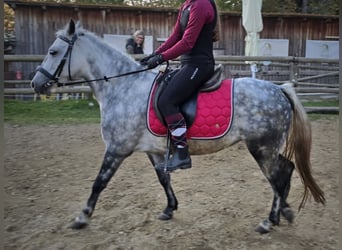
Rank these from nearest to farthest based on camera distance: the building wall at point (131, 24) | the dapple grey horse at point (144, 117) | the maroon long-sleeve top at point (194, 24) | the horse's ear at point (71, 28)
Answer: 1. the maroon long-sleeve top at point (194, 24)
2. the dapple grey horse at point (144, 117)
3. the horse's ear at point (71, 28)
4. the building wall at point (131, 24)

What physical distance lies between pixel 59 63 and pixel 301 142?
2.57 m

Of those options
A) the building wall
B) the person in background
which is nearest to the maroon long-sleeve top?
the person in background

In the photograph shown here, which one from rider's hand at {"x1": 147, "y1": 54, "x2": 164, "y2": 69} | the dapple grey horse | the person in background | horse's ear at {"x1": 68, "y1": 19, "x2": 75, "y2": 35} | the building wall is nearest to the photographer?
rider's hand at {"x1": 147, "y1": 54, "x2": 164, "y2": 69}

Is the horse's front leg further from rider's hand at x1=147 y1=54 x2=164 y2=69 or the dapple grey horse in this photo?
rider's hand at x1=147 y1=54 x2=164 y2=69

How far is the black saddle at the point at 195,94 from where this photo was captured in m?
3.48

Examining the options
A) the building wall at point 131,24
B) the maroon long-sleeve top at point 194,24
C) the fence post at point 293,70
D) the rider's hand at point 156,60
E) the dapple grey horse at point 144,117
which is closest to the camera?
the maroon long-sleeve top at point 194,24

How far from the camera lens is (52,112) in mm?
9484

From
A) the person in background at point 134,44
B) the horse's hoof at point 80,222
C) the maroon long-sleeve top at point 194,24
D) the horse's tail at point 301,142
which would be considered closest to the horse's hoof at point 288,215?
the horse's tail at point 301,142

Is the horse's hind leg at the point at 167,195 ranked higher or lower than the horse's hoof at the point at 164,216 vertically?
higher

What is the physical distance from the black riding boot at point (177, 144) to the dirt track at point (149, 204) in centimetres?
68

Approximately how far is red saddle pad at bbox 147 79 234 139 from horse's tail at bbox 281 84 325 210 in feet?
2.29

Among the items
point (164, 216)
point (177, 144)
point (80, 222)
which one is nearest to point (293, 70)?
point (164, 216)

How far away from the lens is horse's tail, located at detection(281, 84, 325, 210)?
3674mm

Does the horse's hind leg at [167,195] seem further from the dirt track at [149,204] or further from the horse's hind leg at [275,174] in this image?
the horse's hind leg at [275,174]
